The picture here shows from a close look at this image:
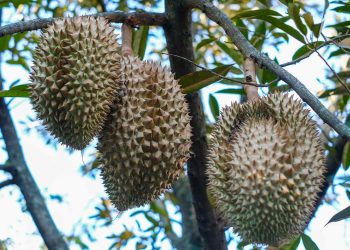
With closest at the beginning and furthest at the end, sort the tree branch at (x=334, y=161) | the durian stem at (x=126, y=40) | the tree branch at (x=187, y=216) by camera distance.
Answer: the durian stem at (x=126, y=40) < the tree branch at (x=334, y=161) < the tree branch at (x=187, y=216)

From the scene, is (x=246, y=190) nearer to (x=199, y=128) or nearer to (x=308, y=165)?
(x=308, y=165)

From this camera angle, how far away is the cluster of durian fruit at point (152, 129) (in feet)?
5.84

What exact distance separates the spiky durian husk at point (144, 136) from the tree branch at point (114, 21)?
226 millimetres

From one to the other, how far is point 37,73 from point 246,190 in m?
0.72

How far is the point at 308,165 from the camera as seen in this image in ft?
5.90

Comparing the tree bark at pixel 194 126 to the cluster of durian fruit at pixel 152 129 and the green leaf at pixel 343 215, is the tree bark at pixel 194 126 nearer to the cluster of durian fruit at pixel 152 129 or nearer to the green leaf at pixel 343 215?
the cluster of durian fruit at pixel 152 129

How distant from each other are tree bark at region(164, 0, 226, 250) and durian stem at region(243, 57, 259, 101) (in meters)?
0.41

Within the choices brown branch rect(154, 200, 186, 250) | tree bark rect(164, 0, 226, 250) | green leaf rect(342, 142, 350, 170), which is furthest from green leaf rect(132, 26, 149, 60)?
brown branch rect(154, 200, 186, 250)

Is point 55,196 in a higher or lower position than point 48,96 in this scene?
lower

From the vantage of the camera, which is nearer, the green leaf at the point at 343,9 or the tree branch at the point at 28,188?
the green leaf at the point at 343,9

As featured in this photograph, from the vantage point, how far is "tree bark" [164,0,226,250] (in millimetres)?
2328

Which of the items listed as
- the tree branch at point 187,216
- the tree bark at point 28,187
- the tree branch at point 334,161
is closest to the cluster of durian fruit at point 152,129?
the tree bark at point 28,187

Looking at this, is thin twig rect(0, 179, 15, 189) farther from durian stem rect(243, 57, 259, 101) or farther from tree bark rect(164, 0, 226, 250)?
durian stem rect(243, 57, 259, 101)

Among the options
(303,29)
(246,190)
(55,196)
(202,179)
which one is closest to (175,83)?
(246,190)
